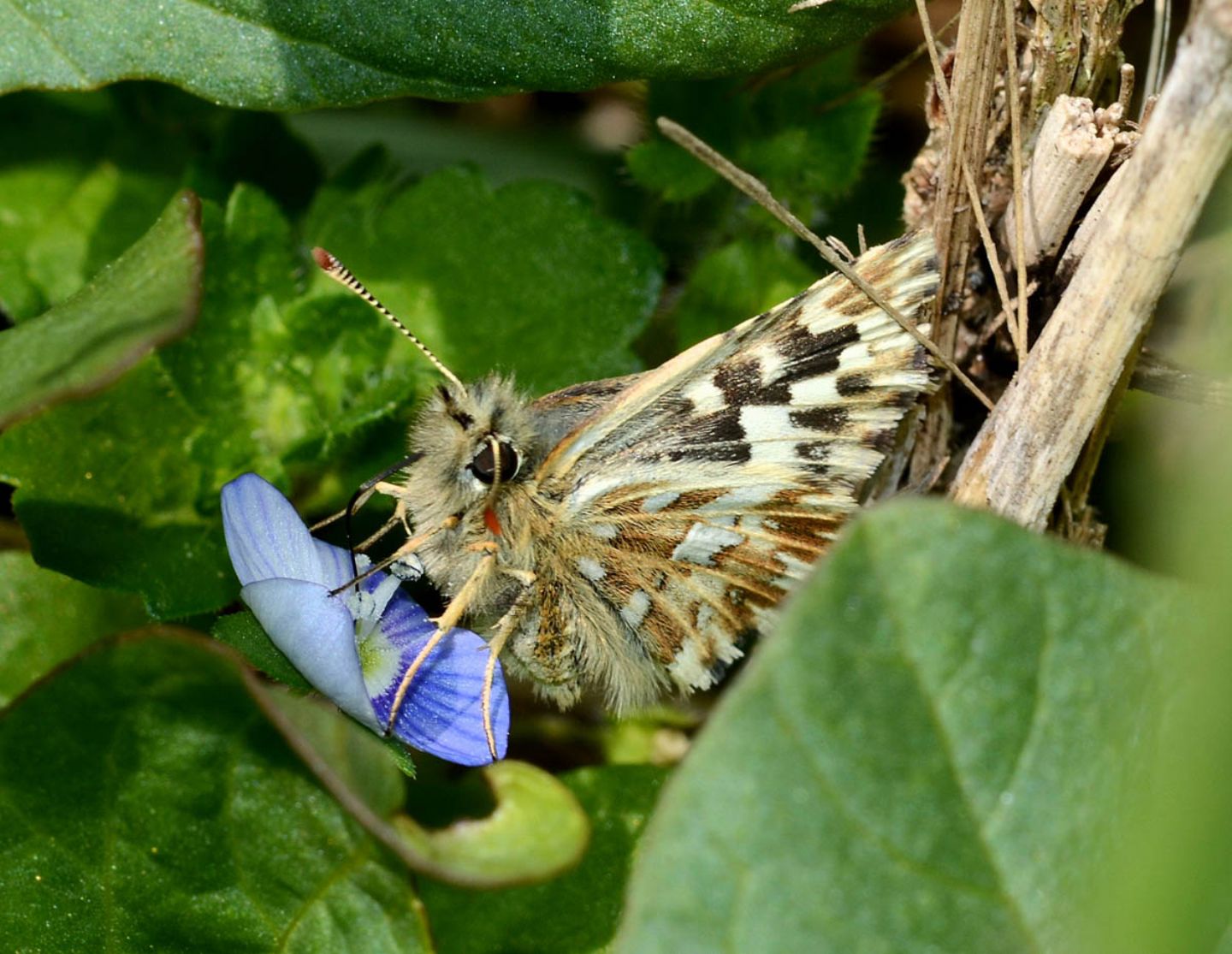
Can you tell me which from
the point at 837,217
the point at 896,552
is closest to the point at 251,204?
the point at 837,217

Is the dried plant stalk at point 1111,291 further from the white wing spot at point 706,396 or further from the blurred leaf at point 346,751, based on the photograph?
the blurred leaf at point 346,751

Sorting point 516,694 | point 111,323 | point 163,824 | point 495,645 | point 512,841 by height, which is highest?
point 111,323

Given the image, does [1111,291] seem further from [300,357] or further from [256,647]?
[300,357]

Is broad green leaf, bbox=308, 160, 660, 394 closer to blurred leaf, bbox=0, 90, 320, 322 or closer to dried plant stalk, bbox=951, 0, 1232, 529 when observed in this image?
blurred leaf, bbox=0, 90, 320, 322

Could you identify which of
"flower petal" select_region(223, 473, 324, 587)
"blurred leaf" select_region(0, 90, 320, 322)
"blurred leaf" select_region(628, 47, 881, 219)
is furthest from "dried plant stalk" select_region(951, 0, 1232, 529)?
"blurred leaf" select_region(0, 90, 320, 322)

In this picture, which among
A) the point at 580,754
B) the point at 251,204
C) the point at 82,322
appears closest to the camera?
the point at 82,322

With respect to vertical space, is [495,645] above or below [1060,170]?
below

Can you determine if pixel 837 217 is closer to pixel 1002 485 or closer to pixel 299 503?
pixel 1002 485

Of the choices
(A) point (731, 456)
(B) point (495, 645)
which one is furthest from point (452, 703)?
(A) point (731, 456)
